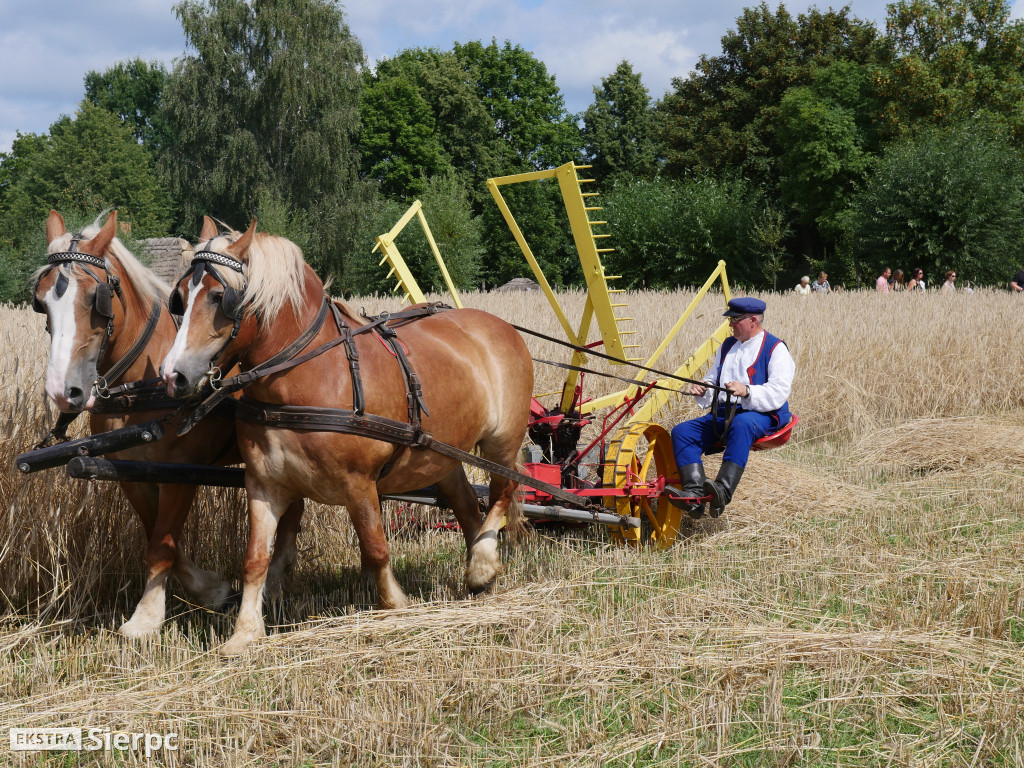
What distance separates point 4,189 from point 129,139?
27.6 feet

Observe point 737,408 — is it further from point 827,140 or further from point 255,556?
point 827,140

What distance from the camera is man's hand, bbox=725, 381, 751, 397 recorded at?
5.55 meters

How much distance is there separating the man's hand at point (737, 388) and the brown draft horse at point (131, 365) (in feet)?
9.20

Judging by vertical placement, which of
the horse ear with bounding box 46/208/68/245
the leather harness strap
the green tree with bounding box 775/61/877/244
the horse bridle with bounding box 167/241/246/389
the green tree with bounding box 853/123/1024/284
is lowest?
the leather harness strap

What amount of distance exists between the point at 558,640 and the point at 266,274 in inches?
78.0

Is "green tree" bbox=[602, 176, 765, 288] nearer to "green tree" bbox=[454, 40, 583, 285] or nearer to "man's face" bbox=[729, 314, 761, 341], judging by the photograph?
"green tree" bbox=[454, 40, 583, 285]

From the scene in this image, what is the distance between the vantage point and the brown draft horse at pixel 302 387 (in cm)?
350

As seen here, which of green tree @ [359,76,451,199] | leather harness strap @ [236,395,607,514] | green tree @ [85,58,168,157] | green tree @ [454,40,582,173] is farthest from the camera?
green tree @ [85,58,168,157]

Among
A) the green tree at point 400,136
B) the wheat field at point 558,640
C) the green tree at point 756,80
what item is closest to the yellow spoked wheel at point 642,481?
the wheat field at point 558,640

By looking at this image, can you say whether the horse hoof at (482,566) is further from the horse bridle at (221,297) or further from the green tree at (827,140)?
the green tree at (827,140)

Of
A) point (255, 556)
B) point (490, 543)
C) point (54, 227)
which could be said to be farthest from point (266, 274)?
point (490, 543)

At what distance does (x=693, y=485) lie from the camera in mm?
5492

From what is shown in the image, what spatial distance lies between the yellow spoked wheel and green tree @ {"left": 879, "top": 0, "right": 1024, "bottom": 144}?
27963mm

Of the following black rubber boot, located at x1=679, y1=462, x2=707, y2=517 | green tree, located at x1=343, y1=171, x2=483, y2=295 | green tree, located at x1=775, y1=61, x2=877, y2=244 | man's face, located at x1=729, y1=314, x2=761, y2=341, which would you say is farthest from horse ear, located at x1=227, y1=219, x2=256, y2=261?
green tree, located at x1=775, y1=61, x2=877, y2=244
